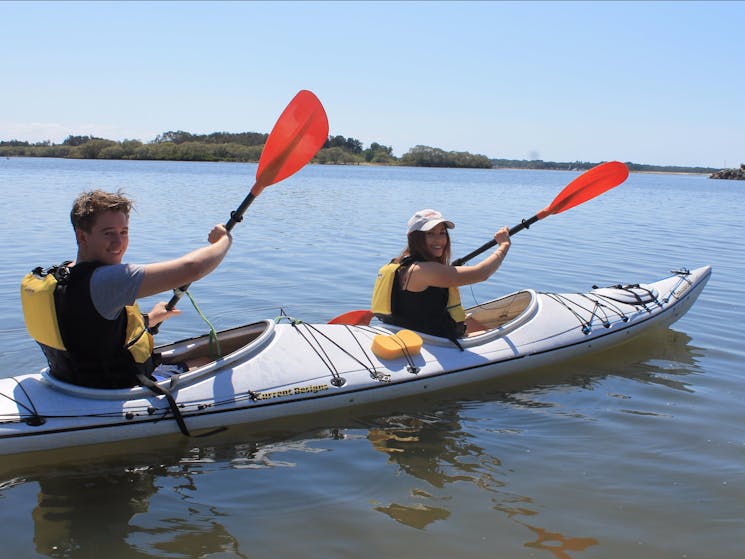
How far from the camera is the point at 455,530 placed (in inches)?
121

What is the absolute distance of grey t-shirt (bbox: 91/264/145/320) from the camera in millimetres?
3006

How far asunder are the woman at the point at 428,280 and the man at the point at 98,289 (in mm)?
1539

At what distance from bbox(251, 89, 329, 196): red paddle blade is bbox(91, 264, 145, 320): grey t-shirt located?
164 cm

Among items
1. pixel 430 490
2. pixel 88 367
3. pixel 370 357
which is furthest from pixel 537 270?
pixel 88 367

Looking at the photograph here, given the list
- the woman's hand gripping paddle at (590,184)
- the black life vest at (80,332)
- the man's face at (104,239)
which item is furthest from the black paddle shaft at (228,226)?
the woman's hand gripping paddle at (590,184)

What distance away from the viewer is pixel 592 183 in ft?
20.0

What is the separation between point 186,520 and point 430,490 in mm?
1205

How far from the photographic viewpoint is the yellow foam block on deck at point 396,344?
14.7 ft

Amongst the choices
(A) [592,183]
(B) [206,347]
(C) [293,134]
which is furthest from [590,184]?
(B) [206,347]

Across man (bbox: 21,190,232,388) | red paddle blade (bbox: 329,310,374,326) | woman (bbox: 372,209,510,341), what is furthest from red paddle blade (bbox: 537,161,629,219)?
man (bbox: 21,190,232,388)

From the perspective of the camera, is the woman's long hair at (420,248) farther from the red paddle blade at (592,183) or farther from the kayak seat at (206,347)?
the red paddle blade at (592,183)

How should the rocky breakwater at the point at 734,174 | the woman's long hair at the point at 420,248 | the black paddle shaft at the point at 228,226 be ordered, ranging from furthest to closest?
the rocky breakwater at the point at 734,174 → the woman's long hair at the point at 420,248 → the black paddle shaft at the point at 228,226

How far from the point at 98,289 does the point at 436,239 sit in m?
2.27

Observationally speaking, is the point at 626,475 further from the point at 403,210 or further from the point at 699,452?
the point at 403,210
